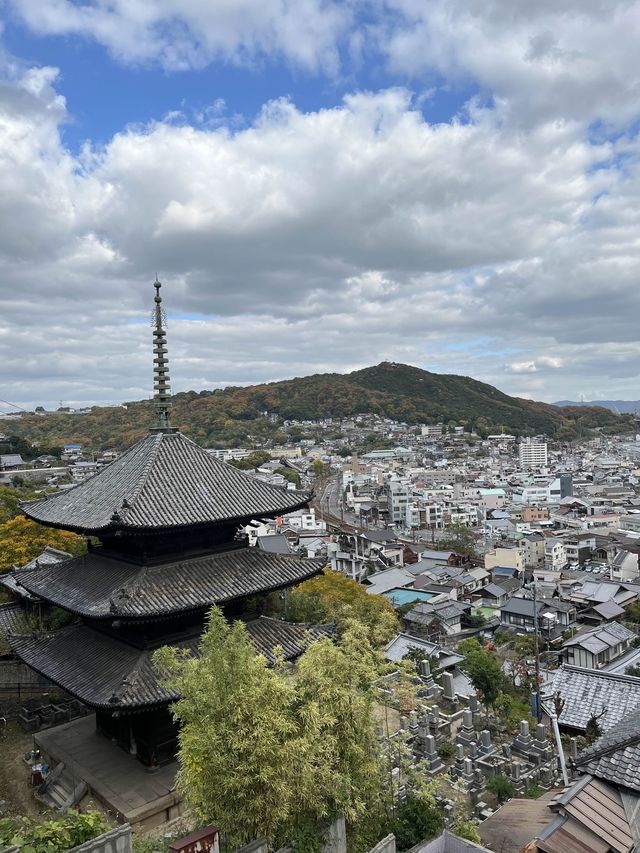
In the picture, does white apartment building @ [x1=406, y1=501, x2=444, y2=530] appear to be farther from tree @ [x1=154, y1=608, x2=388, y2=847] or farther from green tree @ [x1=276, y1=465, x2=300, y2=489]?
tree @ [x1=154, y1=608, x2=388, y2=847]

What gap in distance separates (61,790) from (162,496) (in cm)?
932

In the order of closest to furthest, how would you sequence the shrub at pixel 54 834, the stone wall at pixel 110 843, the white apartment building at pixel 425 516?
the shrub at pixel 54 834, the stone wall at pixel 110 843, the white apartment building at pixel 425 516

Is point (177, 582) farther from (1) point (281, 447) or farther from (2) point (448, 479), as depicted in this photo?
(1) point (281, 447)

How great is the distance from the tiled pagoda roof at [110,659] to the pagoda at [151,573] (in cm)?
4

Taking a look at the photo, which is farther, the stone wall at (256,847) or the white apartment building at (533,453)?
the white apartment building at (533,453)

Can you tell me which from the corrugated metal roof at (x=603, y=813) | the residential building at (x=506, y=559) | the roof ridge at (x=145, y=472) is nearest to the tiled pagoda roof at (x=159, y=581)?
the roof ridge at (x=145, y=472)

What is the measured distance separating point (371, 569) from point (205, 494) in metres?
56.2

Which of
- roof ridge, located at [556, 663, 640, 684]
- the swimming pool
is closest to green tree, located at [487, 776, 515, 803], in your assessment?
roof ridge, located at [556, 663, 640, 684]

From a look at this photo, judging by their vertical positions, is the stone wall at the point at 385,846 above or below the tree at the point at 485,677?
above

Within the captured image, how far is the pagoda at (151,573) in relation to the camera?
16266 millimetres

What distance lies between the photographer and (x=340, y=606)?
38438 millimetres

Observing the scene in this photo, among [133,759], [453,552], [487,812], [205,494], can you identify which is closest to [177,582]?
[205,494]

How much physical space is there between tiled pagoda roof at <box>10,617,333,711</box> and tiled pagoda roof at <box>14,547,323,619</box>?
1.72 m

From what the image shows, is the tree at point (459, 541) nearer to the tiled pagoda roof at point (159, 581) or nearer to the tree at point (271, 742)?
the tiled pagoda roof at point (159, 581)
